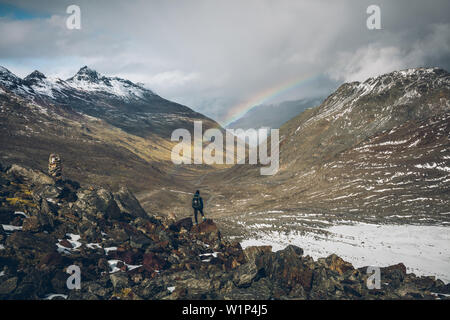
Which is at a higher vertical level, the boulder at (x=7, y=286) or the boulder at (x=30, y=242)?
the boulder at (x=30, y=242)

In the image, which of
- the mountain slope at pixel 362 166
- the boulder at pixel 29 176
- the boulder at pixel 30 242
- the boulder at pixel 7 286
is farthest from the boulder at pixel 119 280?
the mountain slope at pixel 362 166

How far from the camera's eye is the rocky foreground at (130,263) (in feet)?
57.0

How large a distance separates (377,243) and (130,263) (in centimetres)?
2924

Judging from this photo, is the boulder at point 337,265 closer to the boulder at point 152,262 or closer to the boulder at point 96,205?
the boulder at point 152,262

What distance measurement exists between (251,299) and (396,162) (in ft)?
259

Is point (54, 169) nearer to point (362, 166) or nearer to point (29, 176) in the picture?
point (29, 176)

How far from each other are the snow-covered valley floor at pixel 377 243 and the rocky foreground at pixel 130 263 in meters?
3.98

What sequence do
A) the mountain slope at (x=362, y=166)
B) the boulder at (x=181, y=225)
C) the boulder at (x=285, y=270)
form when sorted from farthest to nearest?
the mountain slope at (x=362, y=166) < the boulder at (x=181, y=225) < the boulder at (x=285, y=270)

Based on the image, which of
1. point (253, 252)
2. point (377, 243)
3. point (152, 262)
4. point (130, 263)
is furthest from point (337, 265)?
point (130, 263)

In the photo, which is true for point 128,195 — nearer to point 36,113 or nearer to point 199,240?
point 199,240

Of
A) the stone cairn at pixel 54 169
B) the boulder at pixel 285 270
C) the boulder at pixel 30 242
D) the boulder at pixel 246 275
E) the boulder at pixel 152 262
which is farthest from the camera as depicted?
the stone cairn at pixel 54 169

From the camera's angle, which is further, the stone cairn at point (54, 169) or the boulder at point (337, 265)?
the stone cairn at point (54, 169)

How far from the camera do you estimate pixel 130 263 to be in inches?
835

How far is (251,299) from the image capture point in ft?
57.0
